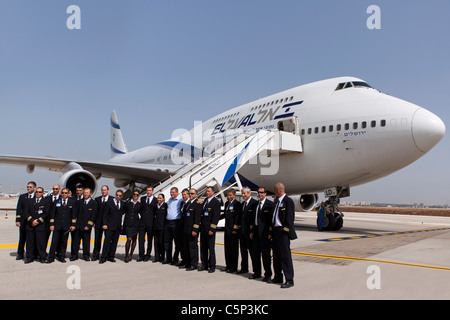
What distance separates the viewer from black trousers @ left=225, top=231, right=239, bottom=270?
6.32 metres

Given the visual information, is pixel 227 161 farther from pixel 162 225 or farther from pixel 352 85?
pixel 352 85

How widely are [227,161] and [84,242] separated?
5.48m

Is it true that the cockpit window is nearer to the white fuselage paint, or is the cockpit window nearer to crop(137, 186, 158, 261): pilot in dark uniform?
the white fuselage paint

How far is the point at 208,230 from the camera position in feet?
21.5

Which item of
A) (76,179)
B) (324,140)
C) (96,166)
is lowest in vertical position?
(76,179)

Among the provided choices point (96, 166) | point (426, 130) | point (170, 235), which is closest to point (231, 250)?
point (170, 235)

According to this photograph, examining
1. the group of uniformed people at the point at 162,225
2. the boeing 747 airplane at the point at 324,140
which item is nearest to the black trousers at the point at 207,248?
the group of uniformed people at the point at 162,225

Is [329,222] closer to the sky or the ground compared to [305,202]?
closer to the ground

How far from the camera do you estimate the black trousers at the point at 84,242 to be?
734 cm

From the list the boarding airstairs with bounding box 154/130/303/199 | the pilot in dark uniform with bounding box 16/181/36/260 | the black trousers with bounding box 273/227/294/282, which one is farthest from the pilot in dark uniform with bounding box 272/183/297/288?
the boarding airstairs with bounding box 154/130/303/199

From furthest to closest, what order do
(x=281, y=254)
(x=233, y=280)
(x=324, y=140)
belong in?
(x=324, y=140) → (x=233, y=280) → (x=281, y=254)

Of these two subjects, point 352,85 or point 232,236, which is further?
point 352,85

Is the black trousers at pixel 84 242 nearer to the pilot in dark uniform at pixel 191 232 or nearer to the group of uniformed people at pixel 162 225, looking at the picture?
the group of uniformed people at pixel 162 225
